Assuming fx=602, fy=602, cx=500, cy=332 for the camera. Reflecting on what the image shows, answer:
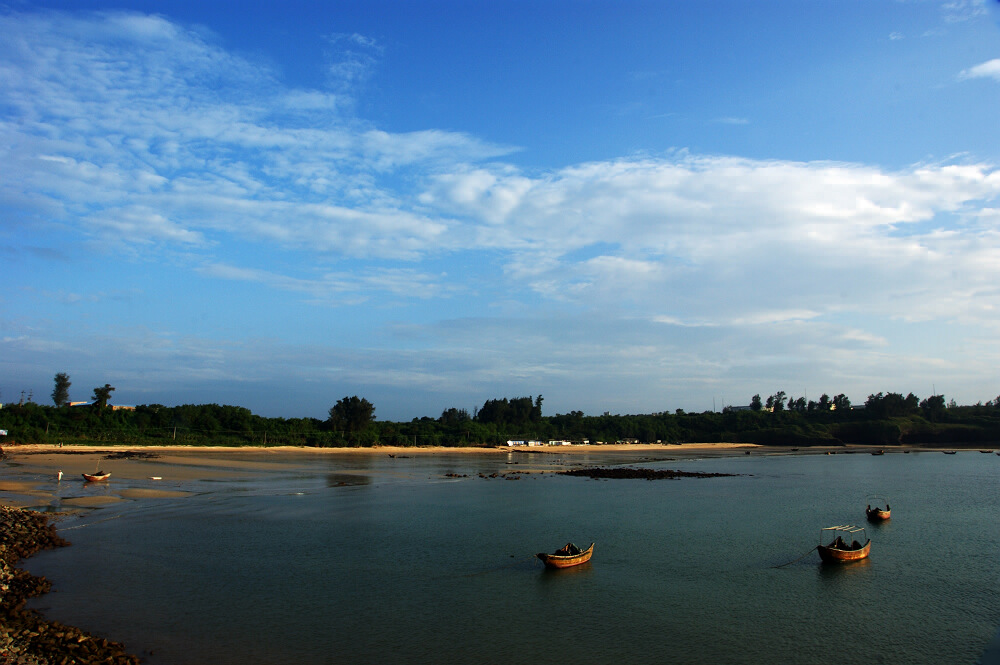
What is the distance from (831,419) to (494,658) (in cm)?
20709

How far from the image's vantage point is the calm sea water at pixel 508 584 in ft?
54.3

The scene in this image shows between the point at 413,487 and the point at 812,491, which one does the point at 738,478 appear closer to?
the point at 812,491

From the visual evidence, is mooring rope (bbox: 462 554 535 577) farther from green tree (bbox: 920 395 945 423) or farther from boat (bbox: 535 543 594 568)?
green tree (bbox: 920 395 945 423)

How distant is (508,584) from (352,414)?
96334 mm

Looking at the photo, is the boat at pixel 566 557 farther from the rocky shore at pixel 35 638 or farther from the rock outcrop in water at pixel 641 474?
the rock outcrop in water at pixel 641 474

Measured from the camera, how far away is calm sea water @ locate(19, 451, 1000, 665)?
652 inches

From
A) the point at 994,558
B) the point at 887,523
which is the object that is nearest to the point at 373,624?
the point at 994,558

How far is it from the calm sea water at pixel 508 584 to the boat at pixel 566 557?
407mm

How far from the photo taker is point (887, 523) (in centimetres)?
3866

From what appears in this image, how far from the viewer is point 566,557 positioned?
81.0 feet

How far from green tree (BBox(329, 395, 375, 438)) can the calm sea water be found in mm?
69937

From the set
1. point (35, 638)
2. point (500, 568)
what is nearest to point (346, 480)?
point (500, 568)

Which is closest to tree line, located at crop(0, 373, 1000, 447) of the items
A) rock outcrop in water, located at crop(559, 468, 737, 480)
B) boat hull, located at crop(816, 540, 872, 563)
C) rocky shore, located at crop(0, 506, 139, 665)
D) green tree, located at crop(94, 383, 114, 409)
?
green tree, located at crop(94, 383, 114, 409)

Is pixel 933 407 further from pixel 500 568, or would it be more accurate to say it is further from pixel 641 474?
pixel 500 568
